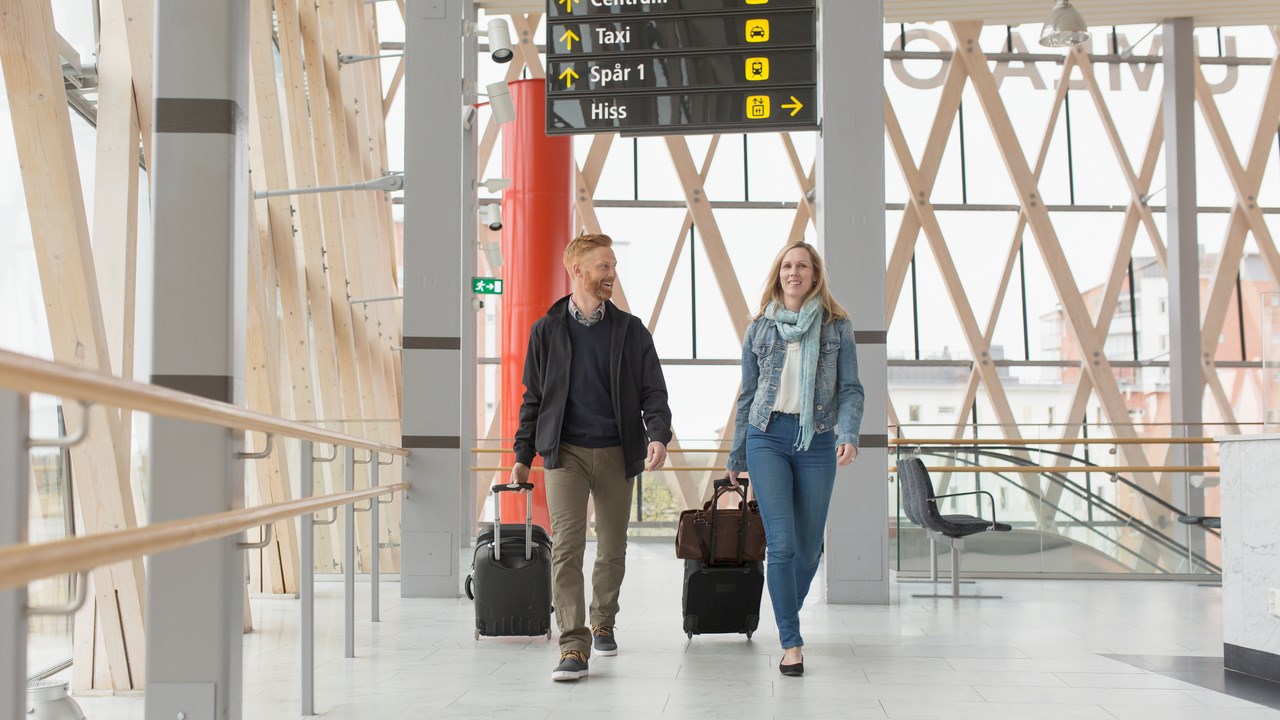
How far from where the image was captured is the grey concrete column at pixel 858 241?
5.90 meters

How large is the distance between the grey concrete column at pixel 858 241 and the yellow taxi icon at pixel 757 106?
521 mm

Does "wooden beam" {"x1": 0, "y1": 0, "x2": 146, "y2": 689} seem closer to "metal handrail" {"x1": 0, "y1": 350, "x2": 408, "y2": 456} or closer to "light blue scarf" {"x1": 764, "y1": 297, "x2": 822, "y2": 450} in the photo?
"metal handrail" {"x1": 0, "y1": 350, "x2": 408, "y2": 456}

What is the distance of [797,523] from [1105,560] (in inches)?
169

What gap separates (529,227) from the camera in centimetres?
1098

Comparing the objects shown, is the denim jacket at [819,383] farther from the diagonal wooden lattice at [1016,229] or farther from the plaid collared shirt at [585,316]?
the diagonal wooden lattice at [1016,229]

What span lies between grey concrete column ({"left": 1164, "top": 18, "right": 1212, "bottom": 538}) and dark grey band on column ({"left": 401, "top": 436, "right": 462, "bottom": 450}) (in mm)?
9024

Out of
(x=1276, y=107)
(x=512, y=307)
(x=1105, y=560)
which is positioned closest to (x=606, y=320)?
(x=1105, y=560)

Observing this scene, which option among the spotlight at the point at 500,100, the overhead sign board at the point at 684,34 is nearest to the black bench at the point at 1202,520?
the overhead sign board at the point at 684,34

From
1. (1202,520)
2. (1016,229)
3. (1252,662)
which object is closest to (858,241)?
(1252,662)

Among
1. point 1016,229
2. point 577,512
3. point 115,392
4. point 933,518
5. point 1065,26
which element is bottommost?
point 933,518

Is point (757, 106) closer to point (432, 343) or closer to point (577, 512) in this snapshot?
point (432, 343)

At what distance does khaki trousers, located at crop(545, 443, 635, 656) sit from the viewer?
397cm

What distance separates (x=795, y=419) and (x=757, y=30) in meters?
2.55

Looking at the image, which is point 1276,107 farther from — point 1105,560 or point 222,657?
point 222,657
